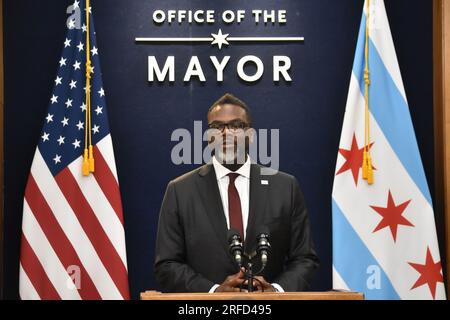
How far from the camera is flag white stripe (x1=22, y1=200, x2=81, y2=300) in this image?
206 inches

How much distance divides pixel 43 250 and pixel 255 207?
5.78 ft

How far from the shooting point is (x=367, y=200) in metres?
5.27

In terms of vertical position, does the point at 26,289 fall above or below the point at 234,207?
below

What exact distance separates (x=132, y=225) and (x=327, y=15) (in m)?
1.87

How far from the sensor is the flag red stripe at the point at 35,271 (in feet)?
17.1

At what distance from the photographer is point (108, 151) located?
17.4 feet

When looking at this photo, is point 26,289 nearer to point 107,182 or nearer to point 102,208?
point 102,208

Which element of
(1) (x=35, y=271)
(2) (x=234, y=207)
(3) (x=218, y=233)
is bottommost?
(1) (x=35, y=271)

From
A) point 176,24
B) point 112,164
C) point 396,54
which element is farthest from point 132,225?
point 396,54

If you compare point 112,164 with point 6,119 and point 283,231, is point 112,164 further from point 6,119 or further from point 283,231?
point 283,231

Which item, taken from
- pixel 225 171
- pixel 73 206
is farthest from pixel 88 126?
pixel 225 171

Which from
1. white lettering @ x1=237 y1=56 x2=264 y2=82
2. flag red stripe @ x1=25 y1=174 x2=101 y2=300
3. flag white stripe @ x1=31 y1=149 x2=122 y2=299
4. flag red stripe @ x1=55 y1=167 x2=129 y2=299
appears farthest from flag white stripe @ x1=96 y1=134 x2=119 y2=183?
white lettering @ x1=237 y1=56 x2=264 y2=82

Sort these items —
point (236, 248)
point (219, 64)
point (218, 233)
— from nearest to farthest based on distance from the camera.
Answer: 1. point (236, 248)
2. point (218, 233)
3. point (219, 64)

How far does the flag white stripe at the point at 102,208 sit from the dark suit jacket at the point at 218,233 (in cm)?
124
